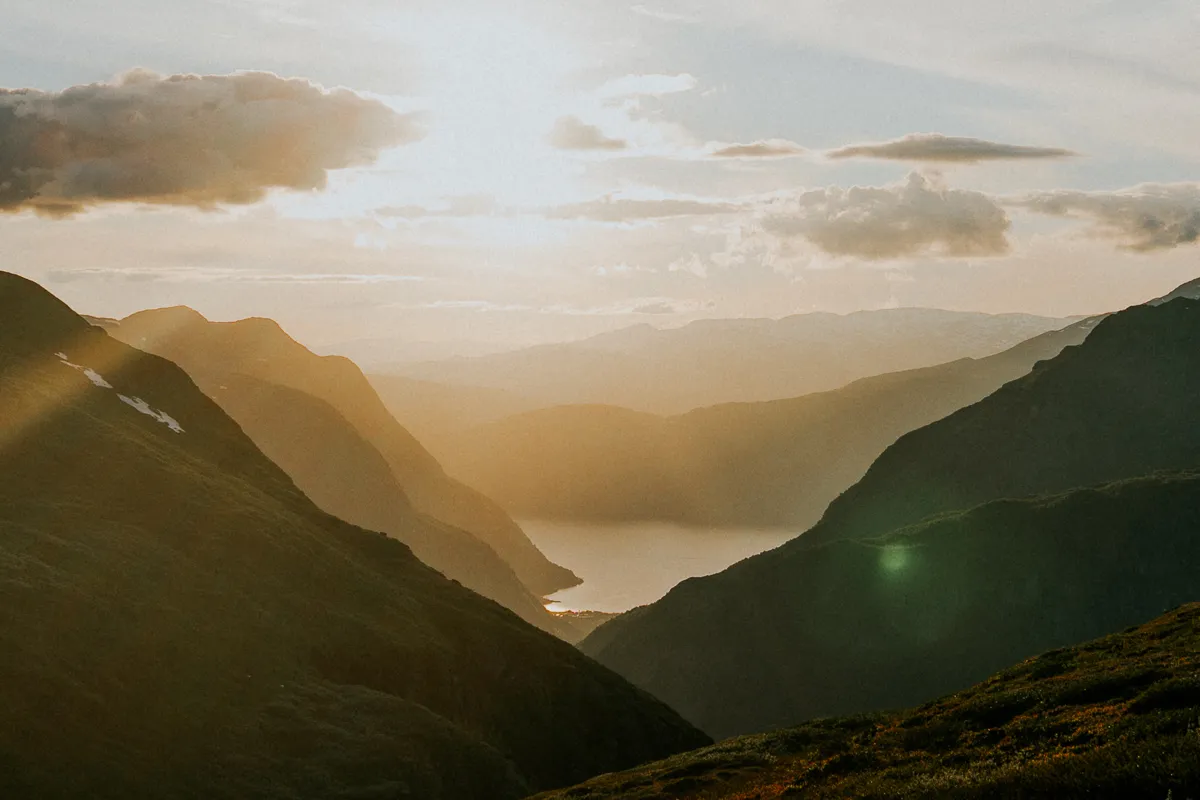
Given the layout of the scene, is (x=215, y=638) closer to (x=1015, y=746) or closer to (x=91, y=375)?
(x=91, y=375)

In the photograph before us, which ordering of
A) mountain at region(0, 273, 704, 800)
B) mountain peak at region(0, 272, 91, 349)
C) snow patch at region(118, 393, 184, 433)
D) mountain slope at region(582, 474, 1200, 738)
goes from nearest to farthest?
mountain at region(0, 273, 704, 800) < mountain peak at region(0, 272, 91, 349) < snow patch at region(118, 393, 184, 433) < mountain slope at region(582, 474, 1200, 738)

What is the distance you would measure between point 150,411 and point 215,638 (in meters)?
54.7

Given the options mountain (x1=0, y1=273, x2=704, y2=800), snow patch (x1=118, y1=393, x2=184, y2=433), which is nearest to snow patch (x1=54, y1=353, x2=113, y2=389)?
mountain (x1=0, y1=273, x2=704, y2=800)

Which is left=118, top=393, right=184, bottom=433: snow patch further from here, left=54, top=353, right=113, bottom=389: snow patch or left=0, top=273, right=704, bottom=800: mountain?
left=54, top=353, right=113, bottom=389: snow patch

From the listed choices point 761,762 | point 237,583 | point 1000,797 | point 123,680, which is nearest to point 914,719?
point 761,762

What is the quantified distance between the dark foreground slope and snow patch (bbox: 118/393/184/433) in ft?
305

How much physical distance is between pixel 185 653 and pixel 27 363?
54735mm

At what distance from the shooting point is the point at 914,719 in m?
46.2

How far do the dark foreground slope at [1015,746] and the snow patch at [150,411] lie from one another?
9301 cm

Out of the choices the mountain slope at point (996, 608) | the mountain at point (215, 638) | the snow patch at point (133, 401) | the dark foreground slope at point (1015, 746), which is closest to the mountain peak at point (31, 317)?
the mountain at point (215, 638)

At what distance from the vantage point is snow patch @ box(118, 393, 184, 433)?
129500mm

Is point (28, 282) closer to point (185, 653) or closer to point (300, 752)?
point (185, 653)

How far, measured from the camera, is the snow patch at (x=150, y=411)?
129500 mm

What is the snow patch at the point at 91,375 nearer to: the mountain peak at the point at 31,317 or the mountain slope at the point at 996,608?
the mountain peak at the point at 31,317
